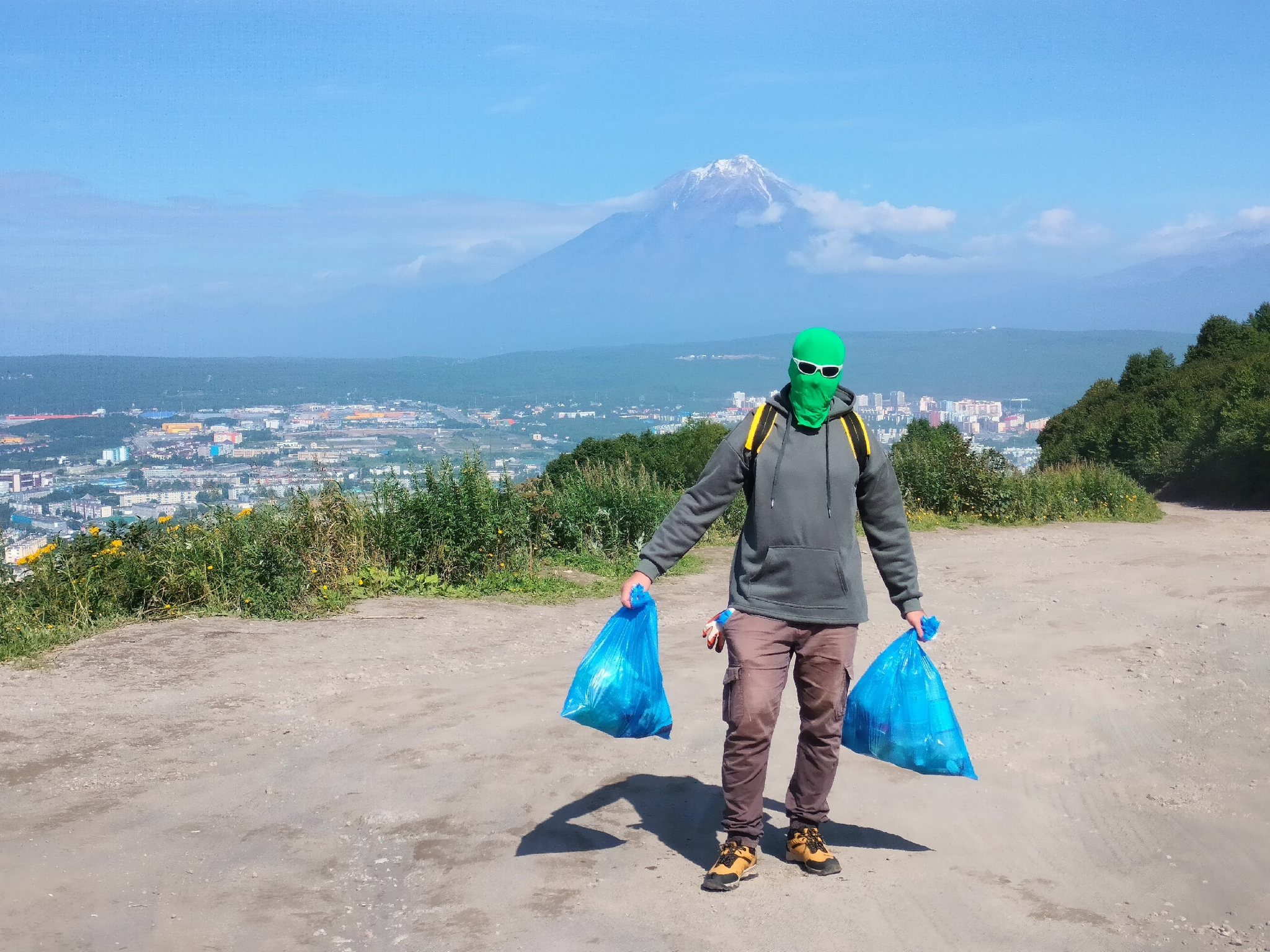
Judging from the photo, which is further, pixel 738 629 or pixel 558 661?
pixel 558 661

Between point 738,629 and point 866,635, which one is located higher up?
point 738,629

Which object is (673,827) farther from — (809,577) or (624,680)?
(809,577)

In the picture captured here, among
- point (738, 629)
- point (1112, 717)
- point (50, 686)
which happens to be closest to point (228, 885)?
point (738, 629)

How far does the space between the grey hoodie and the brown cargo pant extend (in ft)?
0.26

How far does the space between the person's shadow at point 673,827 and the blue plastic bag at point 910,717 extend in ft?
1.29

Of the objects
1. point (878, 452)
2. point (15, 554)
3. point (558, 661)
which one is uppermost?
point (878, 452)

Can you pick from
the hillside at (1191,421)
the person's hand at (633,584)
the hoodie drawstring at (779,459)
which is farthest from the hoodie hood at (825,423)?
the hillside at (1191,421)

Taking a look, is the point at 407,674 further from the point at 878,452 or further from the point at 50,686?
the point at 878,452

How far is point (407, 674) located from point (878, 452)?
14.5 ft

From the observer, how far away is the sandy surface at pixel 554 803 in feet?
13.3

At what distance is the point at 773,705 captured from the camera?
432 centimetres

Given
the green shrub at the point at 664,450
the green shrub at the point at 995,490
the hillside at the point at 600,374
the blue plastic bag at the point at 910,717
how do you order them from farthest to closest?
the hillside at the point at 600,374, the green shrub at the point at 664,450, the green shrub at the point at 995,490, the blue plastic bag at the point at 910,717

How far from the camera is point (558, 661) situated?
26.9 ft

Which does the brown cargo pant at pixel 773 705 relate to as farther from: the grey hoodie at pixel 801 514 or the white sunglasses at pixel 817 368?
the white sunglasses at pixel 817 368
